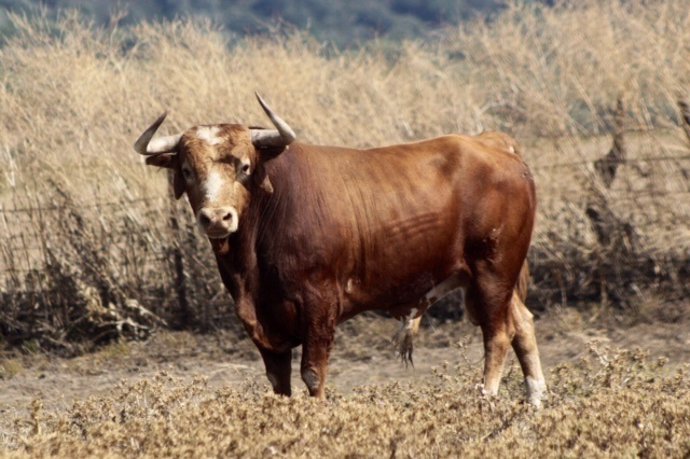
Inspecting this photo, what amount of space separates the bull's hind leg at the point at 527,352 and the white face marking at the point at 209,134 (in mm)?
2268

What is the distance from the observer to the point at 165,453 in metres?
5.73

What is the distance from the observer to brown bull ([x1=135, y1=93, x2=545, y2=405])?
7309 millimetres

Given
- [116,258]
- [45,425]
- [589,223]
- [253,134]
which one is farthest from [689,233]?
[45,425]

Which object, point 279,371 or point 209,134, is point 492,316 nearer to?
point 279,371

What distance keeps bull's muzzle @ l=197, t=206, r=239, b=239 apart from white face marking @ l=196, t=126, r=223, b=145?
1.24ft

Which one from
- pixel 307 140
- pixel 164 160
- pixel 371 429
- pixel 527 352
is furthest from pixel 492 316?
pixel 307 140

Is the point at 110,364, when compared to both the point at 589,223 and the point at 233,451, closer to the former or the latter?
the point at 589,223

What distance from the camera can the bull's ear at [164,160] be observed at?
7.47m

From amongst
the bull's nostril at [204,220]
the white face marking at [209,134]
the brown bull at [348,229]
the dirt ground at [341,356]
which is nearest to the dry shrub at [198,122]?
the dirt ground at [341,356]

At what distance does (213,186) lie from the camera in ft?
23.2

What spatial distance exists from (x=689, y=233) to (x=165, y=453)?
705 cm

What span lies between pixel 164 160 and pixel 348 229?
41.1 inches

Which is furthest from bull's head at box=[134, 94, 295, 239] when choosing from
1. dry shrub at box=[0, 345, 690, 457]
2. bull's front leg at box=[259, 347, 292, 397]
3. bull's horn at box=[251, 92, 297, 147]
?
dry shrub at box=[0, 345, 690, 457]

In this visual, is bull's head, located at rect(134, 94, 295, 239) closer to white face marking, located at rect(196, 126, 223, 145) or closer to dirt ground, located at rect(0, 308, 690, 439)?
white face marking, located at rect(196, 126, 223, 145)
